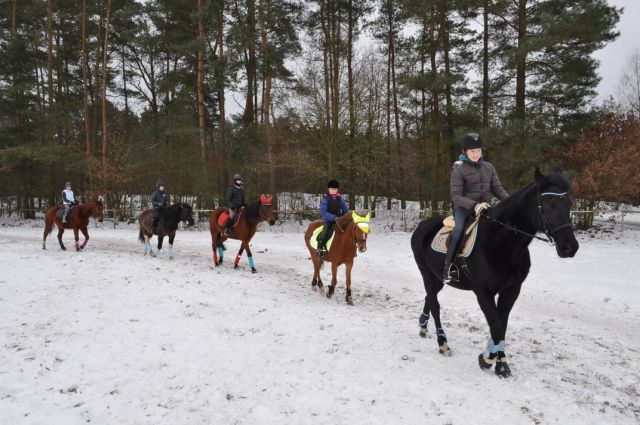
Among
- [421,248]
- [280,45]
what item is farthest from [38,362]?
[280,45]

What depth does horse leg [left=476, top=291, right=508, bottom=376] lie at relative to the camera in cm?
437

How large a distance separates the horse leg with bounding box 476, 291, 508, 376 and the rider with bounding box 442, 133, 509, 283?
0.56m

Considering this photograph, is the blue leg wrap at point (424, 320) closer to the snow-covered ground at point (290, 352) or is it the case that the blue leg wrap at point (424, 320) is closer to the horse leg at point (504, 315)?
the snow-covered ground at point (290, 352)

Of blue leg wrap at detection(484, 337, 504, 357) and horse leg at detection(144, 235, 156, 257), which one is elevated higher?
horse leg at detection(144, 235, 156, 257)

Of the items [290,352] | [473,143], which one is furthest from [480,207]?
[290,352]

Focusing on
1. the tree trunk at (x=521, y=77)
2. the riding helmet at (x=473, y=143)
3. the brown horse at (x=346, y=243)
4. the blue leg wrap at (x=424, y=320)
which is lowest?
the blue leg wrap at (x=424, y=320)

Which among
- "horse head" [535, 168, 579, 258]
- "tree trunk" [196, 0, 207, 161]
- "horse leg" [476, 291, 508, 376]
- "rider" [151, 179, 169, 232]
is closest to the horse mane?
"rider" [151, 179, 169, 232]

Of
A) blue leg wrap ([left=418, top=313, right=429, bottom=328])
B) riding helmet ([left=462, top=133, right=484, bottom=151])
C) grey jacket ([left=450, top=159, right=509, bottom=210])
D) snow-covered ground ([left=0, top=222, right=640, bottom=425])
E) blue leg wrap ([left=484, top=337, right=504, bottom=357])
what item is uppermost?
riding helmet ([left=462, top=133, right=484, bottom=151])

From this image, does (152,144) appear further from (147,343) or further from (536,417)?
(536,417)

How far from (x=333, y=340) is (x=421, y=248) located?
202cm

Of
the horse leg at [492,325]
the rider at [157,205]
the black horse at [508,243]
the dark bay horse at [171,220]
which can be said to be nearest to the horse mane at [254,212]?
the dark bay horse at [171,220]

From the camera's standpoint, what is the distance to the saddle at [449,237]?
4648 millimetres

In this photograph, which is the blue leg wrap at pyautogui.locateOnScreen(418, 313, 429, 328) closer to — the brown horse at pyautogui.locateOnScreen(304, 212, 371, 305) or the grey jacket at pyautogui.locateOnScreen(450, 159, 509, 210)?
the brown horse at pyautogui.locateOnScreen(304, 212, 371, 305)

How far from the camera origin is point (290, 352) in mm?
5184
